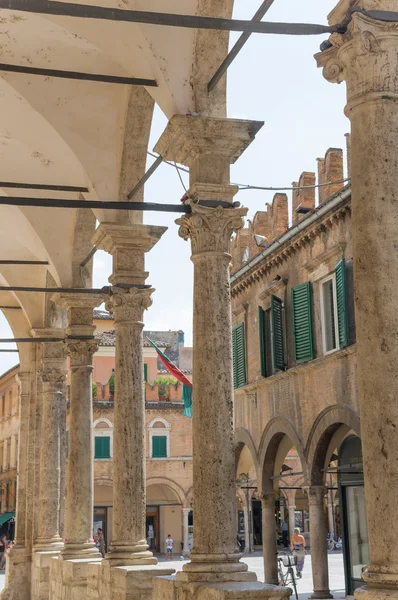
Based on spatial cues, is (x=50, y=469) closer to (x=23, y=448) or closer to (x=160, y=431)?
(x=23, y=448)

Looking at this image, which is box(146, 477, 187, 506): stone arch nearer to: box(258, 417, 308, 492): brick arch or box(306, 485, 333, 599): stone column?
box(258, 417, 308, 492): brick arch

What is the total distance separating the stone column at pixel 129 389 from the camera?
10602 millimetres

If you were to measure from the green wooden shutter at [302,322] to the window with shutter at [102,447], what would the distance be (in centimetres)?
2365

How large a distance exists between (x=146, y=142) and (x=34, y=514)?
8495mm

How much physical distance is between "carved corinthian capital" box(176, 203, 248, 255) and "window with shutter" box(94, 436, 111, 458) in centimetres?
3434

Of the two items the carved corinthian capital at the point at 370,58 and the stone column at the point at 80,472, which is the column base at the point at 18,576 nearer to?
the stone column at the point at 80,472

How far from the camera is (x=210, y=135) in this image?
8453mm

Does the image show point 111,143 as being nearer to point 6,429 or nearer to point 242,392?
point 242,392

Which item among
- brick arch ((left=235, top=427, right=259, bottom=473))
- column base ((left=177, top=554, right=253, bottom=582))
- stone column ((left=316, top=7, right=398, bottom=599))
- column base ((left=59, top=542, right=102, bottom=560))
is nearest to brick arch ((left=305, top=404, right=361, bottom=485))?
brick arch ((left=235, top=427, right=259, bottom=473))

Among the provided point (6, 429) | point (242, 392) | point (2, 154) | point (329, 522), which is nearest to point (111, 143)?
point (2, 154)

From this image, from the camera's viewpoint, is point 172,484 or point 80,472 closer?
point 80,472

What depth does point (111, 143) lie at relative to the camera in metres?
11.6

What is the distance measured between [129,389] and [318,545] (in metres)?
9.33

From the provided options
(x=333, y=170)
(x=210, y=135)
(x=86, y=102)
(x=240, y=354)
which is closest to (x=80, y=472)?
(x=86, y=102)
